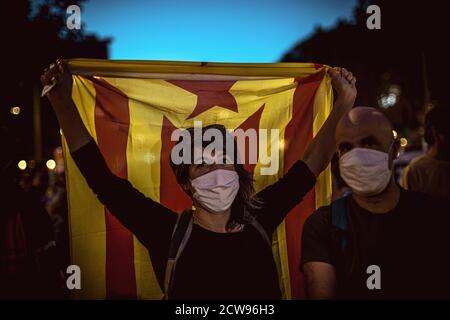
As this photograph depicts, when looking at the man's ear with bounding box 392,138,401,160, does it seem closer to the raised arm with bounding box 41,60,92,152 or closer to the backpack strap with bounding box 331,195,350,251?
the backpack strap with bounding box 331,195,350,251

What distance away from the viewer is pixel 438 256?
10.3ft

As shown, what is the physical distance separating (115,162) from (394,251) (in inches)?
75.9

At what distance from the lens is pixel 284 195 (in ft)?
11.9

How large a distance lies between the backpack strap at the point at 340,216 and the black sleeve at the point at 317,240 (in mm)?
41

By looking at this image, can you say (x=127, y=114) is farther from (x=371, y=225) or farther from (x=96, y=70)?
(x=371, y=225)

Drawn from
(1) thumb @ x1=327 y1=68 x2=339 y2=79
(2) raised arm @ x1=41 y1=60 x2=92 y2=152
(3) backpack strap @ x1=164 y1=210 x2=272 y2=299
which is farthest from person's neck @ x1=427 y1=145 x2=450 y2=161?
(2) raised arm @ x1=41 y1=60 x2=92 y2=152

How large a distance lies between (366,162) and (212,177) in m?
0.89

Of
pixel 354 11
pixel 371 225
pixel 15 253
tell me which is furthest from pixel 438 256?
pixel 354 11

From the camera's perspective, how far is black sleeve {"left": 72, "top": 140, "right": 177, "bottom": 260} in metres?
3.43

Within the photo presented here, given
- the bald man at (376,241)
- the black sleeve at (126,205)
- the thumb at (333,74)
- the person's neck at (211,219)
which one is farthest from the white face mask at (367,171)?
the black sleeve at (126,205)

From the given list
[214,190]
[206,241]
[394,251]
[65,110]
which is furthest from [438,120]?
[65,110]

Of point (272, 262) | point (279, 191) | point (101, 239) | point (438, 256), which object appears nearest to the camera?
point (438, 256)

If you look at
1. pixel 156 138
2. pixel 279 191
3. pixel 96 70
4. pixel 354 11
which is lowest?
pixel 279 191
